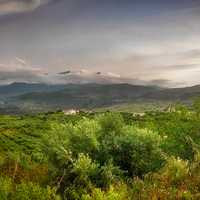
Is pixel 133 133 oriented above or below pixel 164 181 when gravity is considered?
above

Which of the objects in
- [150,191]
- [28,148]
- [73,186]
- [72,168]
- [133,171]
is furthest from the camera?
[28,148]

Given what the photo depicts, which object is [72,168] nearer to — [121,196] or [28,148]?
[121,196]

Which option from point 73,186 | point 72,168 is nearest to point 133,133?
point 72,168

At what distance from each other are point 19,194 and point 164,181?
10.5 m

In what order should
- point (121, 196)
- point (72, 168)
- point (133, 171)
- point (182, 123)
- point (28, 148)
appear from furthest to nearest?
point (182, 123) → point (28, 148) → point (133, 171) → point (72, 168) → point (121, 196)

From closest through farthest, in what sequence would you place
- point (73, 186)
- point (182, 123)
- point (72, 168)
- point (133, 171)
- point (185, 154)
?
point (73, 186) → point (72, 168) → point (133, 171) → point (185, 154) → point (182, 123)

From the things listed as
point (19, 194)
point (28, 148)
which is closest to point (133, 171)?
point (19, 194)

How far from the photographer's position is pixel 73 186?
1188 inches

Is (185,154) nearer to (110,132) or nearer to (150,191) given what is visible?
(110,132)

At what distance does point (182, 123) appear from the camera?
337 ft

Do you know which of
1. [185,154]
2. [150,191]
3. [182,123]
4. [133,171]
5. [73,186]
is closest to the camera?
[150,191]

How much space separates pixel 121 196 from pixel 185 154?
4887 centimetres

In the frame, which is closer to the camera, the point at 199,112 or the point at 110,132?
the point at 110,132

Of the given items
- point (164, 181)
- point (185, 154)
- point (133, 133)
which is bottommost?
point (185, 154)
